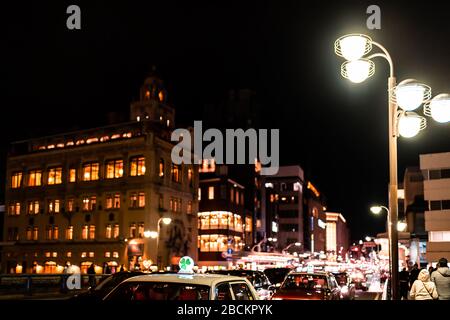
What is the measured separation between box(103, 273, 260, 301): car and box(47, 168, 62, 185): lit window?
69.0 meters

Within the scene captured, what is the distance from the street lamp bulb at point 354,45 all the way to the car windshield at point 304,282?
1087 cm

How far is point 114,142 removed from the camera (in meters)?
70.4

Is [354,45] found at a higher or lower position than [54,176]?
lower

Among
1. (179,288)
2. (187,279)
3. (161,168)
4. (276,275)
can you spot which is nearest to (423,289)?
(187,279)

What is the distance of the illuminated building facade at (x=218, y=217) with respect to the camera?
273ft

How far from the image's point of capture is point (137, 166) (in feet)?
226

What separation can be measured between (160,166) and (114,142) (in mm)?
6893

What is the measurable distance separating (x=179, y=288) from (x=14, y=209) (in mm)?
75316

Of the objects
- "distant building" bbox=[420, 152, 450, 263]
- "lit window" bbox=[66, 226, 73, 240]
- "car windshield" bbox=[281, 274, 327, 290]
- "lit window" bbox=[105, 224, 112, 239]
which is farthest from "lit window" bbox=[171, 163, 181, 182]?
"car windshield" bbox=[281, 274, 327, 290]

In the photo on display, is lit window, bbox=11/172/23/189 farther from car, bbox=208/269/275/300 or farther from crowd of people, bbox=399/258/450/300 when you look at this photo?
crowd of people, bbox=399/258/450/300

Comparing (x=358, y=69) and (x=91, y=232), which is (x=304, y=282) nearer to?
(x=358, y=69)

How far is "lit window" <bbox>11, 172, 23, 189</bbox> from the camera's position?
78.3 meters

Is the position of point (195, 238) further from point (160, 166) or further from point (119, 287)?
point (119, 287)
